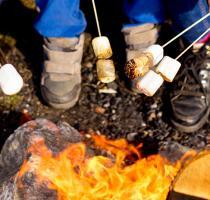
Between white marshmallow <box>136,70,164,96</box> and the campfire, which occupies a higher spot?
white marshmallow <box>136,70,164,96</box>

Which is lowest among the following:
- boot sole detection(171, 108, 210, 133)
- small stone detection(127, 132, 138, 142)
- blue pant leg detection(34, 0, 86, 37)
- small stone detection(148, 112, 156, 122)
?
small stone detection(127, 132, 138, 142)

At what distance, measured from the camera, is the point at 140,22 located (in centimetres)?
312

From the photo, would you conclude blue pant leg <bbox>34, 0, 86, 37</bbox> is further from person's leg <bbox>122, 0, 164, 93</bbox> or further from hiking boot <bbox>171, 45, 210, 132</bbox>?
hiking boot <bbox>171, 45, 210, 132</bbox>

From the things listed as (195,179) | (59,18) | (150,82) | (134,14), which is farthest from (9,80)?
(134,14)

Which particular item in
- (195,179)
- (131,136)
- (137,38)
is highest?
(195,179)

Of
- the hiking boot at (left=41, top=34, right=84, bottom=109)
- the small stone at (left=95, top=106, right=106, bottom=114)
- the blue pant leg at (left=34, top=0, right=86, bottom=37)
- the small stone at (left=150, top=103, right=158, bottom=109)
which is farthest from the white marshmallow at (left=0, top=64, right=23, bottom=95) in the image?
the small stone at (left=150, top=103, right=158, bottom=109)

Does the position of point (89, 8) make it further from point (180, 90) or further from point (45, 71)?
point (180, 90)

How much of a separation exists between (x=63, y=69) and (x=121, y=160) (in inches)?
35.9

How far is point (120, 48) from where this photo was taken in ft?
11.7

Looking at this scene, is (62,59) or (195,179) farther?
(62,59)

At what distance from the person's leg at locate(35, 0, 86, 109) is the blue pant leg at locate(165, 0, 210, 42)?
0.53 m

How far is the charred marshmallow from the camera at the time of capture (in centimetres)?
187

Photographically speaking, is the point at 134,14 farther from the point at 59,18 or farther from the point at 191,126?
the point at 191,126

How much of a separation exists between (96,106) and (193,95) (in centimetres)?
59
